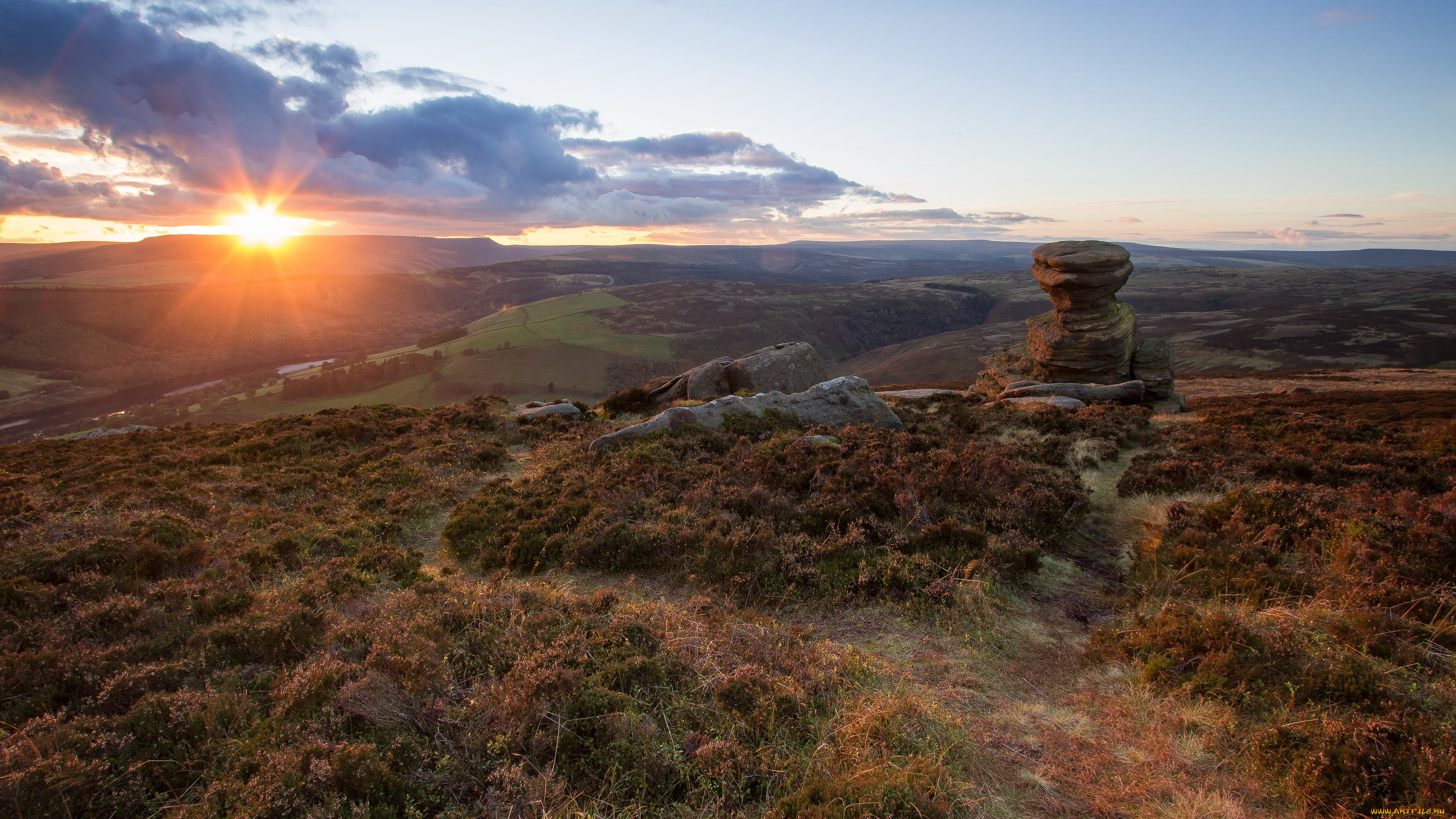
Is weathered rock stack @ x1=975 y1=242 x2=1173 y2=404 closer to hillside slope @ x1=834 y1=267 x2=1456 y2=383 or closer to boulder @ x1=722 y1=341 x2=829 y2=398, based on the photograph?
boulder @ x1=722 y1=341 x2=829 y2=398

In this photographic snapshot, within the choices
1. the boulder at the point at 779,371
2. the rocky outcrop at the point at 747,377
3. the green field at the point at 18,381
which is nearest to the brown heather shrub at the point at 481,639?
the rocky outcrop at the point at 747,377

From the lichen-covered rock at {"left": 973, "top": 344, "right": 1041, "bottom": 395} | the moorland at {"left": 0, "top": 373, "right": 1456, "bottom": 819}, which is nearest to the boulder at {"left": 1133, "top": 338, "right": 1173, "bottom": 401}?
the lichen-covered rock at {"left": 973, "top": 344, "right": 1041, "bottom": 395}

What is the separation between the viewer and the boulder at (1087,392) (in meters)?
26.6

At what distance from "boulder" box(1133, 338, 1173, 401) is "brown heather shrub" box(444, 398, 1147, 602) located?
19060 millimetres

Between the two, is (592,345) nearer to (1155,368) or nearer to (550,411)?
(550,411)

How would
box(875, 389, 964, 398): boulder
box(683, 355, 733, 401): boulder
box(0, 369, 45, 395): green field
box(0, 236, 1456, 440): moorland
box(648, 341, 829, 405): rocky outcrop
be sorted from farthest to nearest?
box(0, 369, 45, 395): green field → box(0, 236, 1456, 440): moorland → box(875, 389, 964, 398): boulder → box(648, 341, 829, 405): rocky outcrop → box(683, 355, 733, 401): boulder

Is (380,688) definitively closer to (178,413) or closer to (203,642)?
(203,642)

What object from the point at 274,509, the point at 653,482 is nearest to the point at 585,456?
the point at 653,482

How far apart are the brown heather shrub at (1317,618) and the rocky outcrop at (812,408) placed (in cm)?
879

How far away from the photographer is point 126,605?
23.1 ft

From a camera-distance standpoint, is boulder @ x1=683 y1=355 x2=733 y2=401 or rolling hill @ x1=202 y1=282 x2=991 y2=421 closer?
boulder @ x1=683 y1=355 x2=733 y2=401

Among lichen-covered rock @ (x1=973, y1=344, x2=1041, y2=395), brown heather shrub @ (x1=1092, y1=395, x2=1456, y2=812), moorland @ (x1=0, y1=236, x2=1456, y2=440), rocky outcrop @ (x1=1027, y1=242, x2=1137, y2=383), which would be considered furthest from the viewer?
moorland @ (x1=0, y1=236, x2=1456, y2=440)

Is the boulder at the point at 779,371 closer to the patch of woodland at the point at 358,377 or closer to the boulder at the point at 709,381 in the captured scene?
the boulder at the point at 709,381

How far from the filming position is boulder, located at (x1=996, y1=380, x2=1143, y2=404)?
87.4 feet
